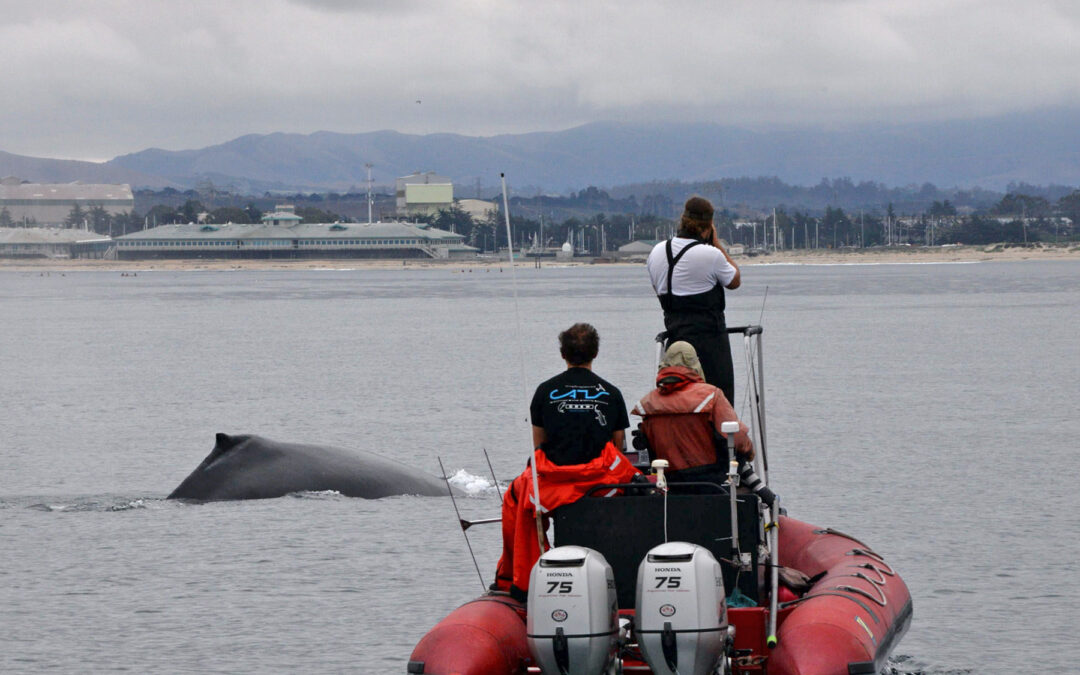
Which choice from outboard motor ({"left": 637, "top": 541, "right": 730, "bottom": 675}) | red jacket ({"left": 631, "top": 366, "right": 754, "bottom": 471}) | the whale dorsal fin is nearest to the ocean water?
the whale dorsal fin

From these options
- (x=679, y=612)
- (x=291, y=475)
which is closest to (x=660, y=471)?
(x=679, y=612)

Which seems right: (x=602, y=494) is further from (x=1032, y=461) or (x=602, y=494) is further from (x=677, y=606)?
(x=1032, y=461)

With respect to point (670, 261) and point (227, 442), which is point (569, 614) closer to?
point (670, 261)

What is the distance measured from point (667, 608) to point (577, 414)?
1.56 metres

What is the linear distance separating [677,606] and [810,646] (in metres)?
1.03

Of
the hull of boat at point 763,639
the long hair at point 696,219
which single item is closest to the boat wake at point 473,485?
the long hair at point 696,219

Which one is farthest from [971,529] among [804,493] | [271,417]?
[271,417]

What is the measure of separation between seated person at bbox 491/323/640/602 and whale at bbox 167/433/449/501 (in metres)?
14.1

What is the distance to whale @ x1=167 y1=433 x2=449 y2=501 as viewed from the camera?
25.8 meters

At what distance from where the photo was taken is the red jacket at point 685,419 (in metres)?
11.9

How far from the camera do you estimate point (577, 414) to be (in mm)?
11453

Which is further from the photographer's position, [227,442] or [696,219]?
[227,442]

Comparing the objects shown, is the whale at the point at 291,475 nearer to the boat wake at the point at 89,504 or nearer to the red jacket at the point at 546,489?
the boat wake at the point at 89,504

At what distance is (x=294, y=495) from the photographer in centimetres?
2573
